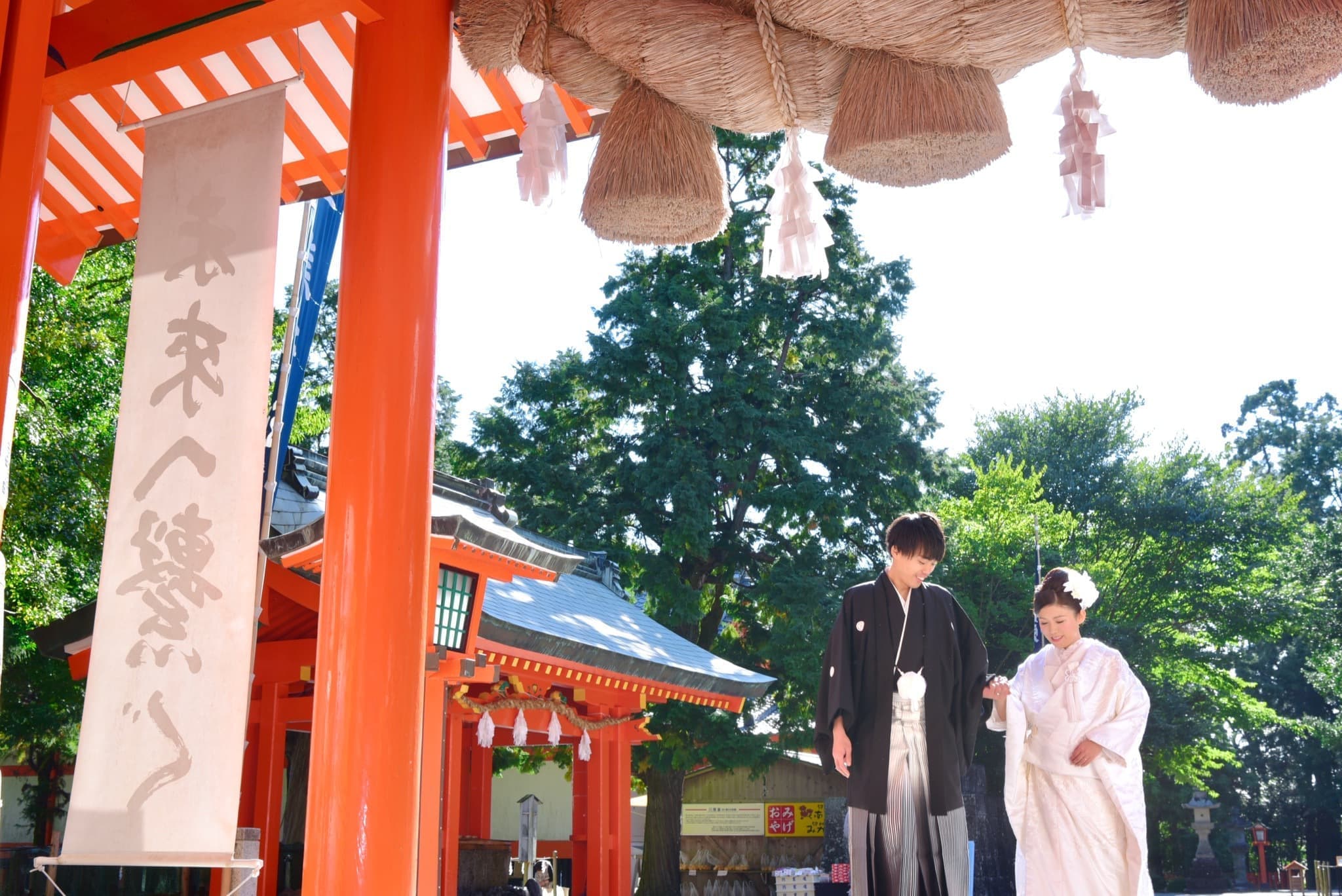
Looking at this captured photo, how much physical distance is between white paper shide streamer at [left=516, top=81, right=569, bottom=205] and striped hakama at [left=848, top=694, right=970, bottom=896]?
1801 mm

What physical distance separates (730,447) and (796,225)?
15.2 metres

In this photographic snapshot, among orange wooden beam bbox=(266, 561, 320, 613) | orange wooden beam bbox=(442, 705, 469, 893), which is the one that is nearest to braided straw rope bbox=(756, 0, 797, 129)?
orange wooden beam bbox=(266, 561, 320, 613)

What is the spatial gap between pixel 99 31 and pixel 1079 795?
382 cm

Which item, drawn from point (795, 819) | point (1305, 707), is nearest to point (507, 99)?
point (795, 819)

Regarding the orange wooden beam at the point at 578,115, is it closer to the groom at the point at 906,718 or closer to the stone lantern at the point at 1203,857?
the groom at the point at 906,718

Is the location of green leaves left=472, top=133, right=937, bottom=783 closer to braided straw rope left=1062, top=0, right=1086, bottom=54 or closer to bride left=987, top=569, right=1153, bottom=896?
bride left=987, top=569, right=1153, bottom=896

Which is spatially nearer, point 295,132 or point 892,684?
point 892,684

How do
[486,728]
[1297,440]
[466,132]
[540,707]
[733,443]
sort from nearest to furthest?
[466,132], [486,728], [540,707], [733,443], [1297,440]

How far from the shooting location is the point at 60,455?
9617mm

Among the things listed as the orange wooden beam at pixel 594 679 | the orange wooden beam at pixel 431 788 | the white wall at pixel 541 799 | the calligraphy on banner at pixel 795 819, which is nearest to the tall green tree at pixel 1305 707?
the calligraphy on banner at pixel 795 819

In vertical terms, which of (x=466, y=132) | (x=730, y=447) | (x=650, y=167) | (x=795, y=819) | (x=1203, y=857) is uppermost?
(x=730, y=447)

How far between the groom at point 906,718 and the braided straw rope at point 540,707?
6368 millimetres

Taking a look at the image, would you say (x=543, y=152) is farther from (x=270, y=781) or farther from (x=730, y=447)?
(x=730, y=447)

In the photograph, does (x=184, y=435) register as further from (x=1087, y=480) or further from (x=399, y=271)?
(x=1087, y=480)
